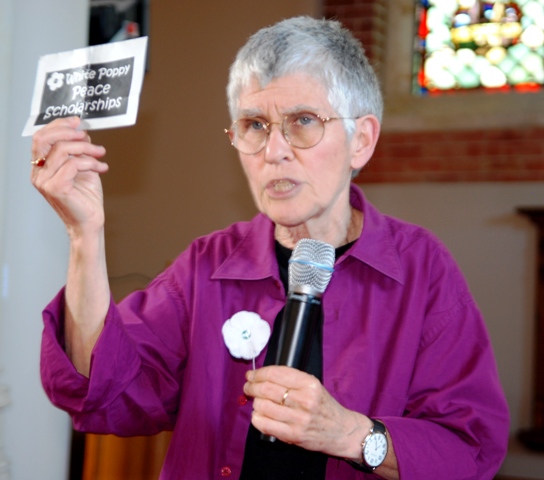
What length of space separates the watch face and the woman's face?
0.55 m

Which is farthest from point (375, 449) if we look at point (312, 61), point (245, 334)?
point (312, 61)

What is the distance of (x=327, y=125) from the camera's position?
2.00 metres

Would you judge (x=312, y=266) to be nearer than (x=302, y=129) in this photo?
Yes

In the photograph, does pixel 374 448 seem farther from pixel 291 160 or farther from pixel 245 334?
pixel 291 160

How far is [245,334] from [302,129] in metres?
0.51

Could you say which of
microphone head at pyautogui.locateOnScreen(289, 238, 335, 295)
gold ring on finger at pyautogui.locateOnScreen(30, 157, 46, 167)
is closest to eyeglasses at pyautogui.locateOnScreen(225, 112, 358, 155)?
microphone head at pyautogui.locateOnScreen(289, 238, 335, 295)

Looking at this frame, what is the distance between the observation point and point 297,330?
1478 millimetres

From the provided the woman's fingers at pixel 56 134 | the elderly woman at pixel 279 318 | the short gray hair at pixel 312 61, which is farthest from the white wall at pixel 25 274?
the woman's fingers at pixel 56 134

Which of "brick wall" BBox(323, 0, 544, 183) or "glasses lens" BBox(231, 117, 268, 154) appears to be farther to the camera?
"brick wall" BBox(323, 0, 544, 183)

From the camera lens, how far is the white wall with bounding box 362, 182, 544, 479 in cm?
590

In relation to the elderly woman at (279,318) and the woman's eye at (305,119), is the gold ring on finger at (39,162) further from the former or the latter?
the woman's eye at (305,119)

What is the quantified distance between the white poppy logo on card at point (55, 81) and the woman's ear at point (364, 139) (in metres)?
0.75

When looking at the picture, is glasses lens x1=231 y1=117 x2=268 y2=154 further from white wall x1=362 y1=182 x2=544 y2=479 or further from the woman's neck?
Result: white wall x1=362 y1=182 x2=544 y2=479

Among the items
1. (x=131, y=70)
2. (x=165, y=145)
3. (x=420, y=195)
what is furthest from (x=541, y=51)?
(x=131, y=70)
